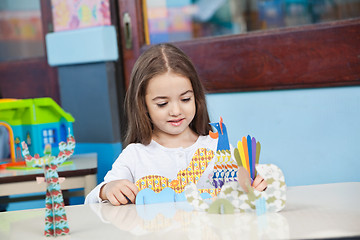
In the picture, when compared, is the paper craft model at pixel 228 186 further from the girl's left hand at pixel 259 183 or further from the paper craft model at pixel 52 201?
the paper craft model at pixel 52 201

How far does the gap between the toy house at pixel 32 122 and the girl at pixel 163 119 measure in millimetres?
727

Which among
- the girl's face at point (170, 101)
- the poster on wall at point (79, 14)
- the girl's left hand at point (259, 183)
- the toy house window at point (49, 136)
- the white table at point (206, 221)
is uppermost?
the poster on wall at point (79, 14)

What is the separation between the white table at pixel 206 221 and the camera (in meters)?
0.84

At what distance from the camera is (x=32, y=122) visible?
2.19 metres

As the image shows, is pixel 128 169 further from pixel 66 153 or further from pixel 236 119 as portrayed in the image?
pixel 236 119

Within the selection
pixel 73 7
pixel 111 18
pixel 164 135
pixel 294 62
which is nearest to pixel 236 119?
pixel 294 62

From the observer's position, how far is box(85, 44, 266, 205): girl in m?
1.44

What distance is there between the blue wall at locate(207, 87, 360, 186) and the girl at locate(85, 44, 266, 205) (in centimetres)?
51

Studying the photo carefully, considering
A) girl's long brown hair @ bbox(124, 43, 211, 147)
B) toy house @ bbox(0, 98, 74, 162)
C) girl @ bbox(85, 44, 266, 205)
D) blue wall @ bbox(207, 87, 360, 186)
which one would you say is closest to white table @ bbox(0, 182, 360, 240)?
girl @ bbox(85, 44, 266, 205)

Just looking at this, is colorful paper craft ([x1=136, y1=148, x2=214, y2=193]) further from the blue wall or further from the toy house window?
the toy house window

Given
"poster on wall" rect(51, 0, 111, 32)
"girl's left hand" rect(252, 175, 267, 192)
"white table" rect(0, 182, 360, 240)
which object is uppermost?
"poster on wall" rect(51, 0, 111, 32)

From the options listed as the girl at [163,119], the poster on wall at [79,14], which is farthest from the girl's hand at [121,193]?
the poster on wall at [79,14]

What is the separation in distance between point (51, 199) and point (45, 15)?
1992mm

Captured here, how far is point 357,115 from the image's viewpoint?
6.00ft
